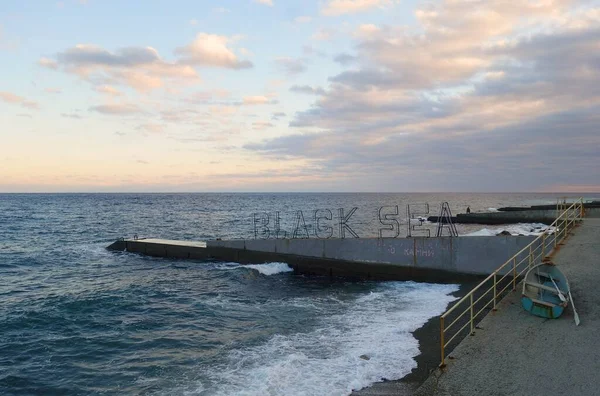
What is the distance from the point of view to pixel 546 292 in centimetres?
1206

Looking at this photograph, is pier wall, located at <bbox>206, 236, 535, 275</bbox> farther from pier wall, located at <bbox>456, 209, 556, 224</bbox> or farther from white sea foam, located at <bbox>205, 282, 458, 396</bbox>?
pier wall, located at <bbox>456, 209, 556, 224</bbox>

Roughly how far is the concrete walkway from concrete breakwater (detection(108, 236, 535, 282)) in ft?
30.6

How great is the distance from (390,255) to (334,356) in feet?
40.0

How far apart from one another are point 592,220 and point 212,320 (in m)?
19.8

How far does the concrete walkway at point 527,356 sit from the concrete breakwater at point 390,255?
9.33 metres

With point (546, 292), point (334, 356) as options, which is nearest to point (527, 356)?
point (546, 292)

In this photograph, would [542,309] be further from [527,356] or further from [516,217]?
[516,217]

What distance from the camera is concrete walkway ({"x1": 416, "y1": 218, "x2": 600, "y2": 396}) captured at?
8172 mm

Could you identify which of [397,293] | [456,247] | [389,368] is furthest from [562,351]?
[456,247]

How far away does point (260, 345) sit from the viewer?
1459 cm

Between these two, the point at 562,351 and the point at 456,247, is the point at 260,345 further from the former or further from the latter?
the point at 456,247

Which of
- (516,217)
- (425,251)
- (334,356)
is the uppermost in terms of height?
(425,251)

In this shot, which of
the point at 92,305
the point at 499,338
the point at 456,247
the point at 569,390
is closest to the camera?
the point at 569,390

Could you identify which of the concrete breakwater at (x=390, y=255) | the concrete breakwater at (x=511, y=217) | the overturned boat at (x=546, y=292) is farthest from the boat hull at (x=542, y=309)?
the concrete breakwater at (x=511, y=217)
